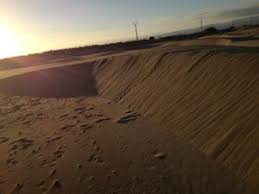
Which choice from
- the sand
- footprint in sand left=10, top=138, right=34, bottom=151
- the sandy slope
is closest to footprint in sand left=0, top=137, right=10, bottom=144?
the sandy slope

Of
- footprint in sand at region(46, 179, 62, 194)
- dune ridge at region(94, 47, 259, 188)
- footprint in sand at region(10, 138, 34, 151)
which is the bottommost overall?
footprint in sand at region(46, 179, 62, 194)

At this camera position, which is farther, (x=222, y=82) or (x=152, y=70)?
(x=152, y=70)

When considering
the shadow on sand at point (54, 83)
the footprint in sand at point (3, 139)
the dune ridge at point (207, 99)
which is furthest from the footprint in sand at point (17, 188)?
the shadow on sand at point (54, 83)

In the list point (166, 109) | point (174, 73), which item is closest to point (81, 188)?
point (166, 109)

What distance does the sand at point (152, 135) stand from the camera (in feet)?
19.1

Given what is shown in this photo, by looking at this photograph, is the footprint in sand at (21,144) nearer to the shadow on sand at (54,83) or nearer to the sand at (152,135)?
the sand at (152,135)

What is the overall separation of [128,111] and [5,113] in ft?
16.0

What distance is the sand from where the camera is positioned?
5824 millimetres

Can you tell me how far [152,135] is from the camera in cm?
801

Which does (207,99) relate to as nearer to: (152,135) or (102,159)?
(152,135)

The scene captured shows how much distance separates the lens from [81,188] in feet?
19.4

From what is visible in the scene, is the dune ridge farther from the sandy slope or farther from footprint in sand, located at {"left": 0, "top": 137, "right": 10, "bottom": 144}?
footprint in sand, located at {"left": 0, "top": 137, "right": 10, "bottom": 144}

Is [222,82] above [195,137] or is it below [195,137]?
above

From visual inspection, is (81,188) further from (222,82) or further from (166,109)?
(222,82)
